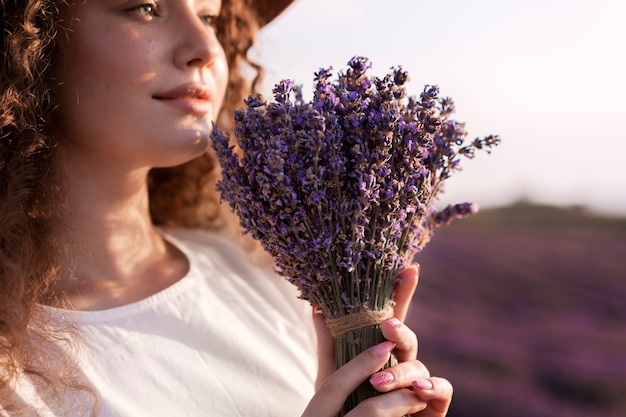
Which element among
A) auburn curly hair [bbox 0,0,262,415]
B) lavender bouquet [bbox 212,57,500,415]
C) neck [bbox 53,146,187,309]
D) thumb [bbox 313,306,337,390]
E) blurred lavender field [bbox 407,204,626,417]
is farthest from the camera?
blurred lavender field [bbox 407,204,626,417]

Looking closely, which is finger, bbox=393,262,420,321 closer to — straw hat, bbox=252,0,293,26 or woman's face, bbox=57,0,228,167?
woman's face, bbox=57,0,228,167

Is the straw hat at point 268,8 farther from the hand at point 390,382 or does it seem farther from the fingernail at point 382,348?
the fingernail at point 382,348

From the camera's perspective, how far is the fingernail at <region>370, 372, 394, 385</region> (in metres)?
1.27

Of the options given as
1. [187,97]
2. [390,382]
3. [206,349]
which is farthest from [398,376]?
[187,97]

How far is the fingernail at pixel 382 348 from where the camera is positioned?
4.18 ft

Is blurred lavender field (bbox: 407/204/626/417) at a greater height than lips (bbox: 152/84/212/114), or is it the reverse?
lips (bbox: 152/84/212/114)

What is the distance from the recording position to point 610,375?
2.43 metres

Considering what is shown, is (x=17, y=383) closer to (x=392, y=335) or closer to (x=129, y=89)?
(x=129, y=89)

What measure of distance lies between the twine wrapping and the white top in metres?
0.58

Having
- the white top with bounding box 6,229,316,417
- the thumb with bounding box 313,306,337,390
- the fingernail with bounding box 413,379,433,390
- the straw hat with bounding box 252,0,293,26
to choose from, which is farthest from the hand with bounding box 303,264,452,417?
the straw hat with bounding box 252,0,293,26

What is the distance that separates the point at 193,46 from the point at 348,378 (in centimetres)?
86

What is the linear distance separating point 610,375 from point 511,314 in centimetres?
40

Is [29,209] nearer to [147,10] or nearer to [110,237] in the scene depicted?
[110,237]

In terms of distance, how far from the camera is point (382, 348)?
1.28 meters
